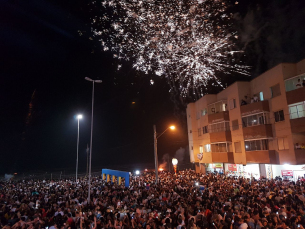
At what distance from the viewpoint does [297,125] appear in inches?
848

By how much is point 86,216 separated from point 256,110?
22.5 meters

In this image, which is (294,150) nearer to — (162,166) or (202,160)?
(202,160)

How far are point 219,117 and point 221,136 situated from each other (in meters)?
2.71

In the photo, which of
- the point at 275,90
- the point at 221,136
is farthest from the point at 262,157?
the point at 275,90

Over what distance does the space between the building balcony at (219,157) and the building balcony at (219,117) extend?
15.3 feet

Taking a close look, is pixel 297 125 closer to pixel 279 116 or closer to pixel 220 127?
pixel 279 116

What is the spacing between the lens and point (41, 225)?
9352 millimetres

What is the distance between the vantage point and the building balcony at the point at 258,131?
81.7ft

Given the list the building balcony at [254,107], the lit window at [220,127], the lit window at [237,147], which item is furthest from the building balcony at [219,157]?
the building balcony at [254,107]

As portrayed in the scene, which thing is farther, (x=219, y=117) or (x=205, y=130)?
(x=205, y=130)

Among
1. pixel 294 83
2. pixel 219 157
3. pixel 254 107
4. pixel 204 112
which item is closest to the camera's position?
pixel 294 83

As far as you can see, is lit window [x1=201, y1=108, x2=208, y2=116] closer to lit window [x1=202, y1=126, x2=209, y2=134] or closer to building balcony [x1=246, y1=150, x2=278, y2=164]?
lit window [x1=202, y1=126, x2=209, y2=134]

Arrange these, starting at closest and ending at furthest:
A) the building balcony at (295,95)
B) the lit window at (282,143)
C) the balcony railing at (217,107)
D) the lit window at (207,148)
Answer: the building balcony at (295,95) → the lit window at (282,143) → the balcony railing at (217,107) → the lit window at (207,148)

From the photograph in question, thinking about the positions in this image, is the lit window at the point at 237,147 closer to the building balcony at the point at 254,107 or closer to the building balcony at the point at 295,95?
the building balcony at the point at 254,107
